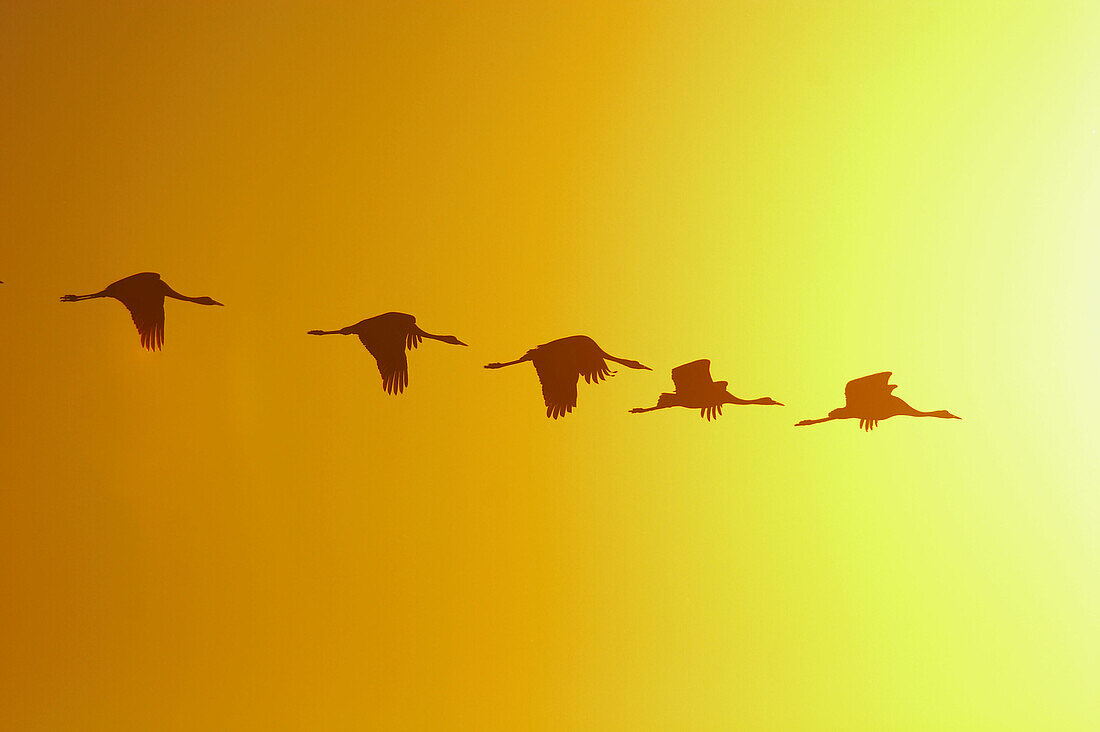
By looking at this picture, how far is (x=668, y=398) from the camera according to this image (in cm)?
193

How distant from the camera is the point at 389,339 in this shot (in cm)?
190

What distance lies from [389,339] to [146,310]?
1.75 ft

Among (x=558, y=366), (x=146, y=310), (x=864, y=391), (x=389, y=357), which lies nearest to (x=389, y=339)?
(x=389, y=357)

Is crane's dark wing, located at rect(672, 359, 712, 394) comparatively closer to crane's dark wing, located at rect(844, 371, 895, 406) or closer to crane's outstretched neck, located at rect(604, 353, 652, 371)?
crane's outstretched neck, located at rect(604, 353, 652, 371)

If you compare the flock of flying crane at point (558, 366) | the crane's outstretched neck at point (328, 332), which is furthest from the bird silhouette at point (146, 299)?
the crane's outstretched neck at point (328, 332)

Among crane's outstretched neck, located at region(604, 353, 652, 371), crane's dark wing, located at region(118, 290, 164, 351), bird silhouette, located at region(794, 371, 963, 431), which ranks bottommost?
bird silhouette, located at region(794, 371, 963, 431)

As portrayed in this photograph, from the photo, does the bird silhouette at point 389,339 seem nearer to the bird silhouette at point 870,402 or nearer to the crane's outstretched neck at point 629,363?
the crane's outstretched neck at point 629,363

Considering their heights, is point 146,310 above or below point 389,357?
above

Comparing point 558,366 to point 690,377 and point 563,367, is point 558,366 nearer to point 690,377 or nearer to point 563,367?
point 563,367

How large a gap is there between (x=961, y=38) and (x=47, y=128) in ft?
6.84

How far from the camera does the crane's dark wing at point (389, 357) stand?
1.90 metres

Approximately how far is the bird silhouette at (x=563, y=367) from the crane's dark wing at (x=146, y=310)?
0.72 m

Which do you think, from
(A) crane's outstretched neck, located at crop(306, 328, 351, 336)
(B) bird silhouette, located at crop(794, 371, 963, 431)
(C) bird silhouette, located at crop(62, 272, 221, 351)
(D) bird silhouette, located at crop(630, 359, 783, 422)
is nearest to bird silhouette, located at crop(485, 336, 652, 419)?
(D) bird silhouette, located at crop(630, 359, 783, 422)

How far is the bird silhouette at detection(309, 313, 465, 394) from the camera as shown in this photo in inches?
74.6
